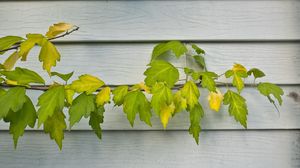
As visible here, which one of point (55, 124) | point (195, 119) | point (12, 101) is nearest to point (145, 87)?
point (195, 119)

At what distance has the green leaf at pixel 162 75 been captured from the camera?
96 cm

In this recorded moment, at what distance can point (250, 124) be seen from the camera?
1.20 meters

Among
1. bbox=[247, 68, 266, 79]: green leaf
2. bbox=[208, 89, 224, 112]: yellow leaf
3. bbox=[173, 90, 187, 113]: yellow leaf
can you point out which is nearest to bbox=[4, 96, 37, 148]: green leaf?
bbox=[173, 90, 187, 113]: yellow leaf

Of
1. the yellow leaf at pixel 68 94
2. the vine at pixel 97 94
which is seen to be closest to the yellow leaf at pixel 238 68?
the vine at pixel 97 94

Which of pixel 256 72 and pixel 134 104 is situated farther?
pixel 256 72

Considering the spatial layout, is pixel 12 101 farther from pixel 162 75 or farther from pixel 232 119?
pixel 232 119

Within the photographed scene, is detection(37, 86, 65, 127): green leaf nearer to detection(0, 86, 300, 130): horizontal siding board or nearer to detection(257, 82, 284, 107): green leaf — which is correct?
detection(0, 86, 300, 130): horizontal siding board

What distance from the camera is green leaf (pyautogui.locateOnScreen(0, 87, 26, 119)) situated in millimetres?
886

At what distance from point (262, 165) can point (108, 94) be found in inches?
24.8

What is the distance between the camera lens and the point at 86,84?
3.43ft

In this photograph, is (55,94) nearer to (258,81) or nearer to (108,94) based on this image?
(108,94)

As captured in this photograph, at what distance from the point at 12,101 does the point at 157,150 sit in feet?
1.81

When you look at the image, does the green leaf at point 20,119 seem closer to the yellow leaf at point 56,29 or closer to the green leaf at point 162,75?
the yellow leaf at point 56,29

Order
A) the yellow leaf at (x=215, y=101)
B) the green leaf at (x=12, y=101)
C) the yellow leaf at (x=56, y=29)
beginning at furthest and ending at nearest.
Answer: the yellow leaf at (x=215, y=101)
the yellow leaf at (x=56, y=29)
the green leaf at (x=12, y=101)
